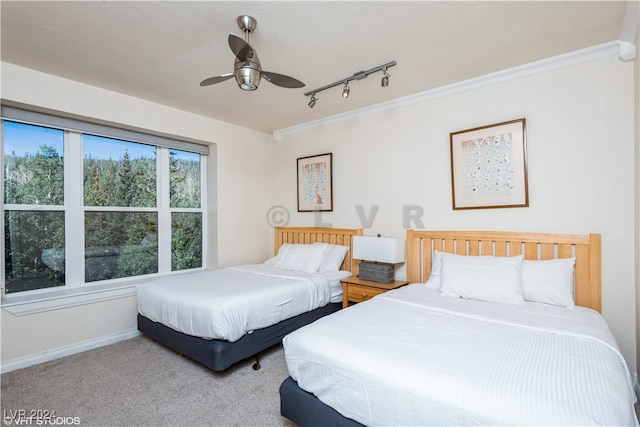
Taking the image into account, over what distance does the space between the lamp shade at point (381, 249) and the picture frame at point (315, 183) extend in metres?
0.87

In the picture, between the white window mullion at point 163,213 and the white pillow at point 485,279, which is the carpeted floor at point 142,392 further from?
the white window mullion at point 163,213

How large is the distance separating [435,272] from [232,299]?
1.77 meters

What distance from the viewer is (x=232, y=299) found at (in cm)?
237

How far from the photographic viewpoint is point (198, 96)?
3.13m

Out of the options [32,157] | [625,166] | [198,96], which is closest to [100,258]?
[32,157]

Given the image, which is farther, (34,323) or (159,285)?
(159,285)

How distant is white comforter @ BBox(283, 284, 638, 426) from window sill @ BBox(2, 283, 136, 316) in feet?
7.72

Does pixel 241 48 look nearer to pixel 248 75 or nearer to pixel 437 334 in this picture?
pixel 248 75

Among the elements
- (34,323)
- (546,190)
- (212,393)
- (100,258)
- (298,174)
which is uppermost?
(298,174)

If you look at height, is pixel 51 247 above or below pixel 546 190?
below

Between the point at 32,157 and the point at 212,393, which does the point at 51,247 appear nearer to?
the point at 32,157

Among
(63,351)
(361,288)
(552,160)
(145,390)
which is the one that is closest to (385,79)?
(552,160)

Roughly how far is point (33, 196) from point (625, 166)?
16.1ft

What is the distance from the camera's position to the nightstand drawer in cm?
294
